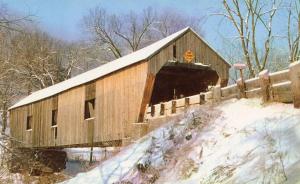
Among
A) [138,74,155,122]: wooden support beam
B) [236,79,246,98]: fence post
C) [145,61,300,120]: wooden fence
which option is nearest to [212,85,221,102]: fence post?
[145,61,300,120]: wooden fence

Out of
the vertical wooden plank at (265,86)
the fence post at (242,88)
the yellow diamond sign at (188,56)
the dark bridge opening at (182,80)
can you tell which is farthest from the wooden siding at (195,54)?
the vertical wooden plank at (265,86)

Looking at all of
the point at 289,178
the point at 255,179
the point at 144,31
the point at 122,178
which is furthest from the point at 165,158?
the point at 144,31

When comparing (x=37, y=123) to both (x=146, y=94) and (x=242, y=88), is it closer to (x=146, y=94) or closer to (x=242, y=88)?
(x=146, y=94)

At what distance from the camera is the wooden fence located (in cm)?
880

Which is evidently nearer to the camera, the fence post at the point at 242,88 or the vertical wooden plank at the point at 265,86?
the vertical wooden plank at the point at 265,86

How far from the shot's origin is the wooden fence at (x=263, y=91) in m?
8.80

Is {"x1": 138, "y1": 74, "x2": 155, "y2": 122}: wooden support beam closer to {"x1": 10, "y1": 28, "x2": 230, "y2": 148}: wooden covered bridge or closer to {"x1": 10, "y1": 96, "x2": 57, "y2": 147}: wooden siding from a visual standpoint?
{"x1": 10, "y1": 28, "x2": 230, "y2": 148}: wooden covered bridge

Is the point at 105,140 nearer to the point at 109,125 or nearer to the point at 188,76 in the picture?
the point at 109,125

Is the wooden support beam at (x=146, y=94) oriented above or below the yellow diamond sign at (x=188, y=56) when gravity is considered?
below

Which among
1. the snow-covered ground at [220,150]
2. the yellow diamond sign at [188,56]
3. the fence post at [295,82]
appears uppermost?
the yellow diamond sign at [188,56]

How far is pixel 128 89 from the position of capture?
675 inches

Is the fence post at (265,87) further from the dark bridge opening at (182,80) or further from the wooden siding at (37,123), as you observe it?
the wooden siding at (37,123)

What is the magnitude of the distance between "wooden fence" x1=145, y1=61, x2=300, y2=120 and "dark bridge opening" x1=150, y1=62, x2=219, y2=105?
3.44 meters

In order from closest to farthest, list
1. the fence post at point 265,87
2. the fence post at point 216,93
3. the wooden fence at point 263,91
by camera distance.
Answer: the wooden fence at point 263,91 < the fence post at point 265,87 < the fence post at point 216,93
